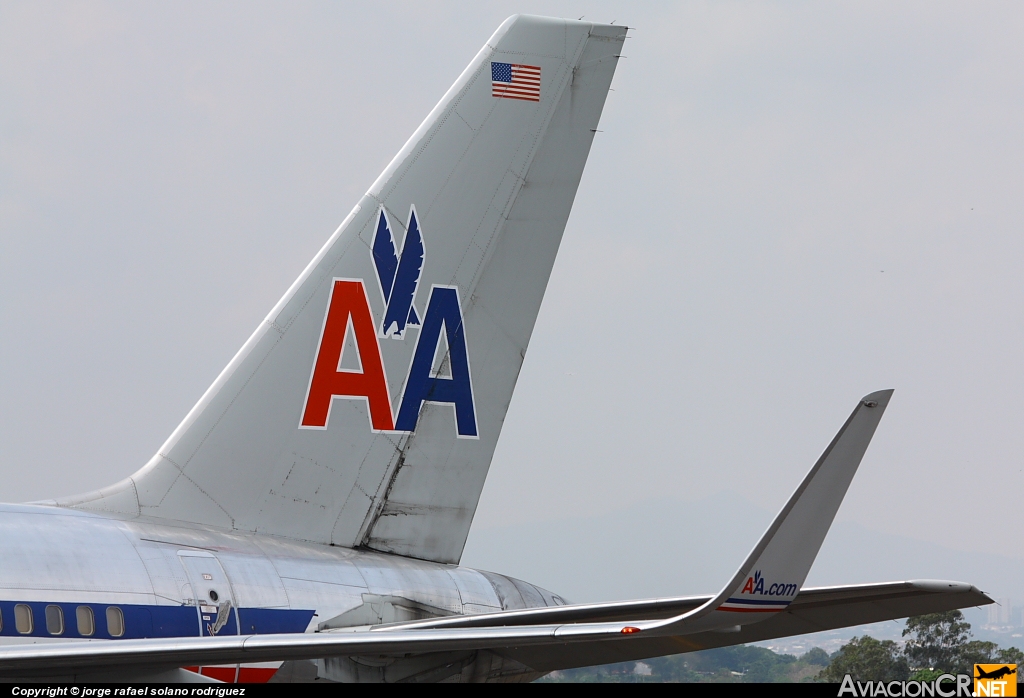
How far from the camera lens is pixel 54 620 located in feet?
20.1

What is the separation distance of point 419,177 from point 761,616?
18.7 feet

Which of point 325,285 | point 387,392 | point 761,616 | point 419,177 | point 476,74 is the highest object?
point 476,74

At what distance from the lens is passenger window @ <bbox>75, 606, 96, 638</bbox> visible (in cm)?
620

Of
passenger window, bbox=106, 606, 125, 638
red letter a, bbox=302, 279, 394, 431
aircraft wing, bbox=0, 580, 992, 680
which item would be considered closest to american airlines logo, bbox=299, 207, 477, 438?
red letter a, bbox=302, 279, 394, 431

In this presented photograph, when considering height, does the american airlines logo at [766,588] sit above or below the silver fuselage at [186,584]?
above

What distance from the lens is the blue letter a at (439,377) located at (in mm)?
9336

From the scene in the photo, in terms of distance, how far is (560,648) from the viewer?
678 cm

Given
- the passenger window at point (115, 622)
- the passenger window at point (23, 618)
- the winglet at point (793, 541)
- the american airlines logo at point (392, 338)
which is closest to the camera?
the winglet at point (793, 541)

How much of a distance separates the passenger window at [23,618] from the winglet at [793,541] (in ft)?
11.6

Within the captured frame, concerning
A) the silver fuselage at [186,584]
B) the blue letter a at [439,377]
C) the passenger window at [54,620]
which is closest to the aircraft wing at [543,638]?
the passenger window at [54,620]

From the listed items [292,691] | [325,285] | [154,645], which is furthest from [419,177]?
[154,645]

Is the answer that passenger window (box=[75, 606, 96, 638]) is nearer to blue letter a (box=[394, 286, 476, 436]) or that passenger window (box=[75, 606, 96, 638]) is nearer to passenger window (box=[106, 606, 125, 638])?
passenger window (box=[106, 606, 125, 638])

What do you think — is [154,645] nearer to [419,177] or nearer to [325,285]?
[325,285]

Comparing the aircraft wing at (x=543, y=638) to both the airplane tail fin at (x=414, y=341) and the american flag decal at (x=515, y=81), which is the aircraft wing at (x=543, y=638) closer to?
the airplane tail fin at (x=414, y=341)
